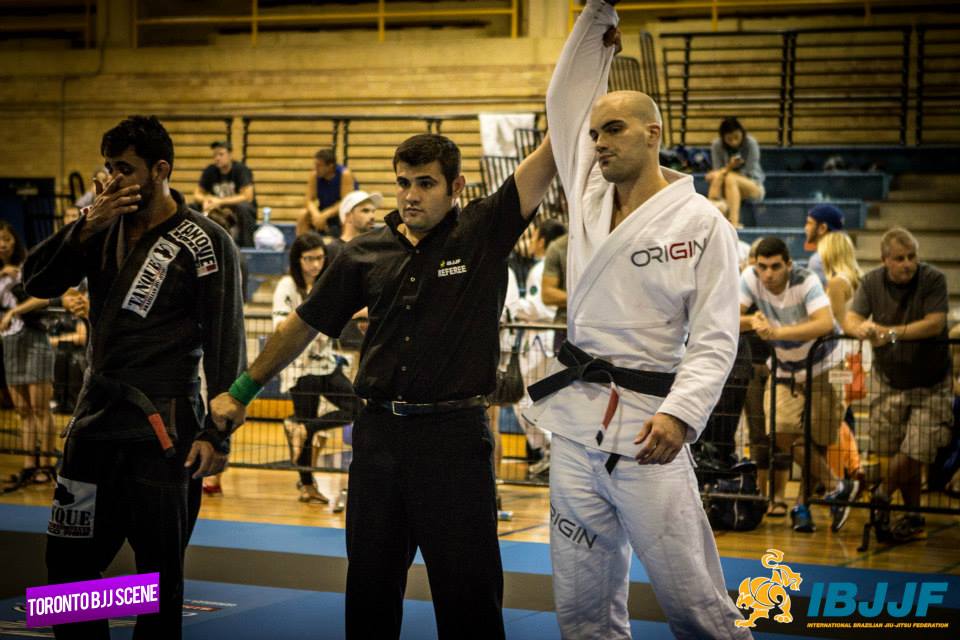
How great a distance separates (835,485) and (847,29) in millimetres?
6977

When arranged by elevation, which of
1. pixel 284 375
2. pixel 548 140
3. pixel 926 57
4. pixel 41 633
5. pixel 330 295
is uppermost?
pixel 926 57

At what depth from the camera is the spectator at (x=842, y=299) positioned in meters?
7.31

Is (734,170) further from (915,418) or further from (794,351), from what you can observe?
(915,418)

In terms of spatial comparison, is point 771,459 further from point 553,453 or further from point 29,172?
point 29,172

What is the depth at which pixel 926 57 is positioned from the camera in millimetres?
12281

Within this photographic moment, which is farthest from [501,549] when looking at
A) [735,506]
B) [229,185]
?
[229,185]

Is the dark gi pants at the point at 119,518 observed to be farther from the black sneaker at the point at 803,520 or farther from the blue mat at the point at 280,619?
the black sneaker at the point at 803,520

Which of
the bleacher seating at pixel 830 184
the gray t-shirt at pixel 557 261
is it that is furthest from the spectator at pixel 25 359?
the bleacher seating at pixel 830 184

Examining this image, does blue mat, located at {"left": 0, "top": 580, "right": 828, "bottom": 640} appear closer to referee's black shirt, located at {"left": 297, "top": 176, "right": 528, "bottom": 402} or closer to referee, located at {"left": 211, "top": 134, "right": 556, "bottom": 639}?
referee, located at {"left": 211, "top": 134, "right": 556, "bottom": 639}

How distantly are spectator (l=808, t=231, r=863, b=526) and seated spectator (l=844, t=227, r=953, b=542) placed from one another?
193 millimetres

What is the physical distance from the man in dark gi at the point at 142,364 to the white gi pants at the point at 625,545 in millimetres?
1136

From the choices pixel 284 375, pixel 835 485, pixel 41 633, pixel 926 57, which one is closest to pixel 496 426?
pixel 284 375

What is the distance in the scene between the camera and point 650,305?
3.32 meters

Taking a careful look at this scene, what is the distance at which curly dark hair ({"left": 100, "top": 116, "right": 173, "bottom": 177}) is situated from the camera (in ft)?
11.9
